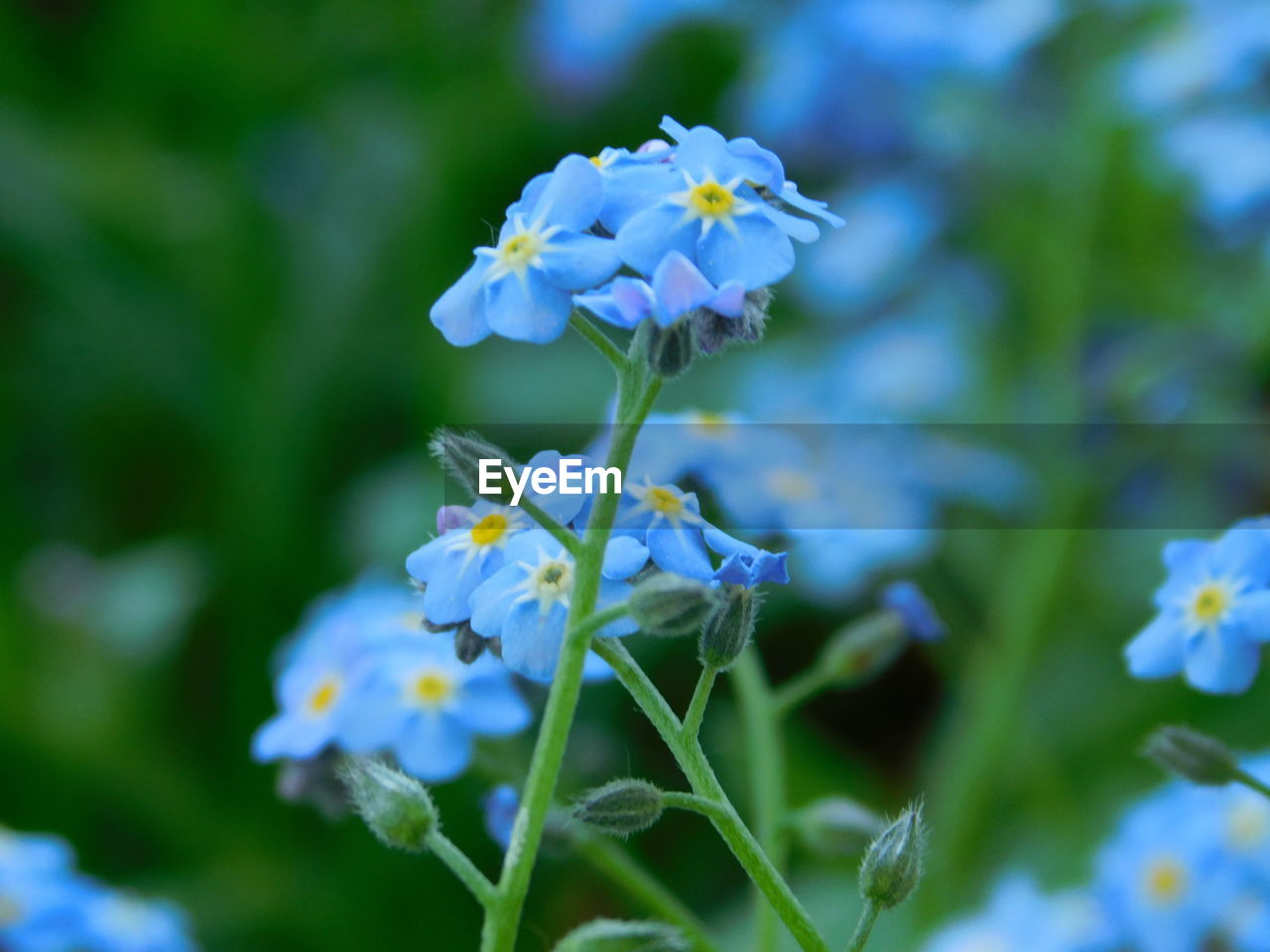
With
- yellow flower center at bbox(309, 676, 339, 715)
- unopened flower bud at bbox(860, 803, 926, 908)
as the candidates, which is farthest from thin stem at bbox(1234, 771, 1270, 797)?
yellow flower center at bbox(309, 676, 339, 715)

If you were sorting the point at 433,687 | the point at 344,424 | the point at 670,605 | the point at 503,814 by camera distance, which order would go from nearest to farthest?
1. the point at 670,605
2. the point at 503,814
3. the point at 433,687
4. the point at 344,424

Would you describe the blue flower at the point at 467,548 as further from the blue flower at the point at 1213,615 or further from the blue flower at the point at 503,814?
the blue flower at the point at 1213,615

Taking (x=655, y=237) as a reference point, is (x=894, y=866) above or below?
below

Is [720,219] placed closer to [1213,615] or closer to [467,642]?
[467,642]

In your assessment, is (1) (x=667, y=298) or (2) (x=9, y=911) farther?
(2) (x=9, y=911)

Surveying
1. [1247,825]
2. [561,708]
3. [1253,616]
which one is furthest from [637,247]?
[1247,825]

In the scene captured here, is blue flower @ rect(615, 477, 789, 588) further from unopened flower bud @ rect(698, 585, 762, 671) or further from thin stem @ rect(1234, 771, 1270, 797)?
thin stem @ rect(1234, 771, 1270, 797)

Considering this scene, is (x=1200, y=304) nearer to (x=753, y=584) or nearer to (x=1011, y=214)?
(x=1011, y=214)

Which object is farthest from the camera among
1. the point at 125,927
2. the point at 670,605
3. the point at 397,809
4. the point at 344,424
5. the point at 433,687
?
the point at 344,424
